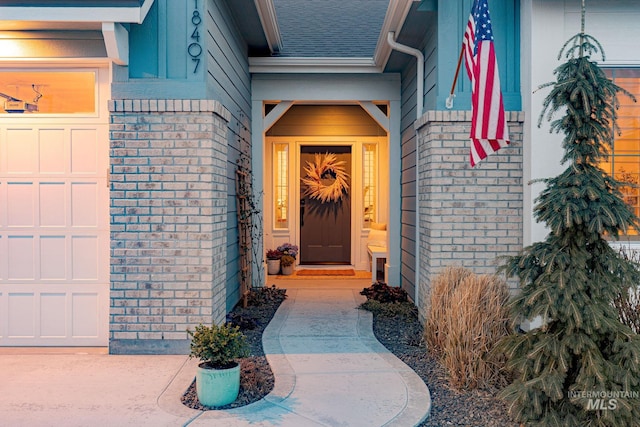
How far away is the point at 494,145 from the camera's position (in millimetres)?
4273

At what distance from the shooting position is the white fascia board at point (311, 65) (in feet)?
23.2

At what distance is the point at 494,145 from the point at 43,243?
4.11m

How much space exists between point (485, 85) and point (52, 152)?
12.6 feet

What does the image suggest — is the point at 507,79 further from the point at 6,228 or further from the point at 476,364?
the point at 6,228

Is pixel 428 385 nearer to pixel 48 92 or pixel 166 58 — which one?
pixel 166 58

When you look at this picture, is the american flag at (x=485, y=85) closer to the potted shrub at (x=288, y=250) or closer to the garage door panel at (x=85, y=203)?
the garage door panel at (x=85, y=203)

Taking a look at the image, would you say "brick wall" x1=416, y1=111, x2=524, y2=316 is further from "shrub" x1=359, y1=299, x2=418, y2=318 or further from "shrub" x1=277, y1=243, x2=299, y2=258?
"shrub" x1=277, y1=243, x2=299, y2=258

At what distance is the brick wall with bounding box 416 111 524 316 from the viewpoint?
4977 mm

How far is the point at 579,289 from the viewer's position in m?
2.98

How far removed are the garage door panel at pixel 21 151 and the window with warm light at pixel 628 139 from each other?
5342mm

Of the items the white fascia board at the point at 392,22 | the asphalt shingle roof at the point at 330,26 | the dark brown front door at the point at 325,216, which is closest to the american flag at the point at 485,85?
the white fascia board at the point at 392,22

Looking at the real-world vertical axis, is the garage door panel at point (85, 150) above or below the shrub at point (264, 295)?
above

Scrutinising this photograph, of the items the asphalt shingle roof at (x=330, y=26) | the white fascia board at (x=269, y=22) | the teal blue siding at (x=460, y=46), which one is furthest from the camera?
the asphalt shingle roof at (x=330, y=26)

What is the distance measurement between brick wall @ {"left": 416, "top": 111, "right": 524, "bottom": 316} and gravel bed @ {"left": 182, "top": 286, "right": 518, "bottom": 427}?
2.49 ft
